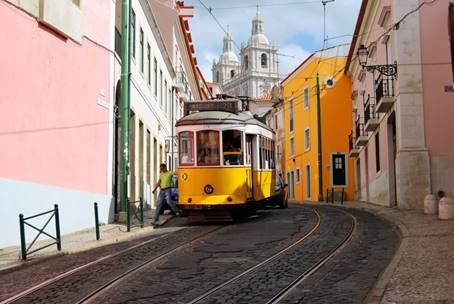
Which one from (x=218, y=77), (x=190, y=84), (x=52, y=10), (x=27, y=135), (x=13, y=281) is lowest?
(x=13, y=281)

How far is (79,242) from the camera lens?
1239 centimetres

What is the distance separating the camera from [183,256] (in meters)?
10.1

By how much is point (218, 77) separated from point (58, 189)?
139 metres

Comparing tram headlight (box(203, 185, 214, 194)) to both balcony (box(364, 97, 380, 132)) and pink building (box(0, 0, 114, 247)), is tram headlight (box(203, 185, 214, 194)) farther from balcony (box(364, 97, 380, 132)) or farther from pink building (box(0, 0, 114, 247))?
balcony (box(364, 97, 380, 132))

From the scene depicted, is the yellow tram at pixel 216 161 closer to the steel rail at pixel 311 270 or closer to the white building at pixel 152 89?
the white building at pixel 152 89

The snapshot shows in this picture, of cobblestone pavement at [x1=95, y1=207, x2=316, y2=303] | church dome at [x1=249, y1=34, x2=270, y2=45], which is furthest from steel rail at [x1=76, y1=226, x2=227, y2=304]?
church dome at [x1=249, y1=34, x2=270, y2=45]

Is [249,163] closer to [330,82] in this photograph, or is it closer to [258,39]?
[330,82]

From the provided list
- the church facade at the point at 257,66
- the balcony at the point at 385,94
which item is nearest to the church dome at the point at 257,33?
the church facade at the point at 257,66

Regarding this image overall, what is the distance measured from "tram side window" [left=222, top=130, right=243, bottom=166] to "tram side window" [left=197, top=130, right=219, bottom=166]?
21 centimetres

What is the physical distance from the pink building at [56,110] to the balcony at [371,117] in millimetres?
12678

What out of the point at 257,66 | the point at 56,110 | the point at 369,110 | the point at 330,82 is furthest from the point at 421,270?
the point at 257,66

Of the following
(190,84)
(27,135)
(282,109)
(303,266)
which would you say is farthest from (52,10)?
(282,109)

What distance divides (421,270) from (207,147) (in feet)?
27.3

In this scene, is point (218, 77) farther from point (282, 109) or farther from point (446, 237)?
point (446, 237)
